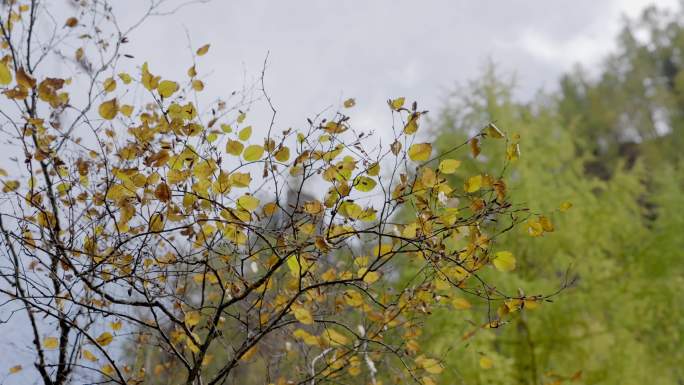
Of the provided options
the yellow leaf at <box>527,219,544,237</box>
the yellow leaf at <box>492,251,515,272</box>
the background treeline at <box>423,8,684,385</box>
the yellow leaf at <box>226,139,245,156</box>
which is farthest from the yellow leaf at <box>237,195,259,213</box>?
the background treeline at <box>423,8,684,385</box>

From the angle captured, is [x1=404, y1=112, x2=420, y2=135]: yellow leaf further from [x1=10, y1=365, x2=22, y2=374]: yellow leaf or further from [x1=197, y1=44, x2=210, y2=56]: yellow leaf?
[x1=10, y1=365, x2=22, y2=374]: yellow leaf

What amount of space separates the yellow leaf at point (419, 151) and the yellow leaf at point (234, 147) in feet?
1.81

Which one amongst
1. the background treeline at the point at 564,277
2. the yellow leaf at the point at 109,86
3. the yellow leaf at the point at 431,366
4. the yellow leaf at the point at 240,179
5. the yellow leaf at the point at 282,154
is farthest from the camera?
the background treeline at the point at 564,277

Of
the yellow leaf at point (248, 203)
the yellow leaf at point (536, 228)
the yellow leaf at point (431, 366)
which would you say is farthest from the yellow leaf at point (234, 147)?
the yellow leaf at point (431, 366)

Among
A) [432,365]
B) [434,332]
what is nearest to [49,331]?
[432,365]

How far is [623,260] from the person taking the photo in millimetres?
5488

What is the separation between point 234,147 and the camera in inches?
69.8

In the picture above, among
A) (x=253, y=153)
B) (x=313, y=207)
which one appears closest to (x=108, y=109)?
(x=253, y=153)

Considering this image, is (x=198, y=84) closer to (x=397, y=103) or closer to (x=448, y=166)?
(x=397, y=103)

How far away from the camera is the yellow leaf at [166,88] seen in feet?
5.81

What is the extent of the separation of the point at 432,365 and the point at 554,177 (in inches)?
156

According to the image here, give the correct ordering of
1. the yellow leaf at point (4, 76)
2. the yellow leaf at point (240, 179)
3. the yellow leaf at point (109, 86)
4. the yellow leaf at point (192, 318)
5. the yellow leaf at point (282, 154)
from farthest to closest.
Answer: the yellow leaf at point (109, 86) → the yellow leaf at point (192, 318) → the yellow leaf at point (282, 154) → the yellow leaf at point (240, 179) → the yellow leaf at point (4, 76)

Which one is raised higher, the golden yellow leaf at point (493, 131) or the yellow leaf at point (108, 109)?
the yellow leaf at point (108, 109)

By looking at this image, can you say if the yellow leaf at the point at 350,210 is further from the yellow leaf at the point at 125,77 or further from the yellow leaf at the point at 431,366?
the yellow leaf at the point at 125,77
